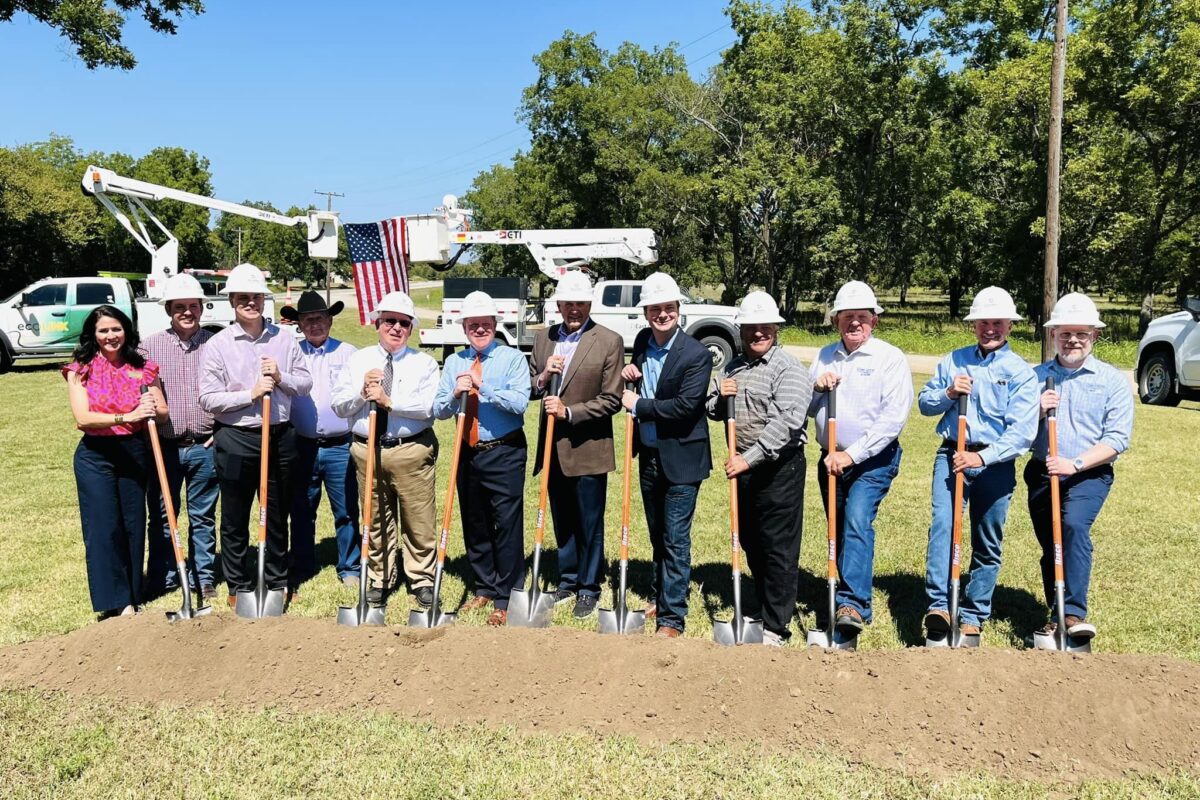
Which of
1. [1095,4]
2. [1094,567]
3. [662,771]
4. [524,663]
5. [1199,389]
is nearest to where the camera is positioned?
[662,771]

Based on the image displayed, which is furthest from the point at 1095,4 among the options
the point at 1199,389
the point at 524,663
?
the point at 524,663

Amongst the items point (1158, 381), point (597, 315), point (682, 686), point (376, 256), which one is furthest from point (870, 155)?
point (682, 686)

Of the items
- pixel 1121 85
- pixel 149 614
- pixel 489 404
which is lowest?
pixel 149 614

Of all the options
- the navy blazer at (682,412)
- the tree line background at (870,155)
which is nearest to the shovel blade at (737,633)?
the navy blazer at (682,412)

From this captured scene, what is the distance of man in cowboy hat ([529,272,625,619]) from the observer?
552 cm

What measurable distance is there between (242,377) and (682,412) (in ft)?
9.46

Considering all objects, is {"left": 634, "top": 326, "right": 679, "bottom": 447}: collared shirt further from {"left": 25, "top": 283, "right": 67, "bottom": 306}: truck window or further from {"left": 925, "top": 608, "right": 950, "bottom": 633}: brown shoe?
{"left": 25, "top": 283, "right": 67, "bottom": 306}: truck window

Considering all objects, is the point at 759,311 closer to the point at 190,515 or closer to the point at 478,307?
the point at 478,307

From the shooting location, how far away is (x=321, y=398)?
6.11 meters

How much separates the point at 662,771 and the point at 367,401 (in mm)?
2962

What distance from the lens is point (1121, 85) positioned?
23.2 metres

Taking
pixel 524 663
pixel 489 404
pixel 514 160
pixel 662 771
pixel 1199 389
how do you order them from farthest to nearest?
pixel 514 160 < pixel 1199 389 < pixel 489 404 < pixel 524 663 < pixel 662 771

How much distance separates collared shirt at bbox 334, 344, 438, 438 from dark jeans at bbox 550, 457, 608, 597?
3.20 feet

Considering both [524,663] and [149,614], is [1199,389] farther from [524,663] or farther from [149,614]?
[149,614]
